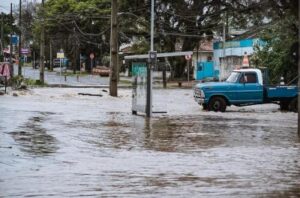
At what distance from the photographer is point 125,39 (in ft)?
270

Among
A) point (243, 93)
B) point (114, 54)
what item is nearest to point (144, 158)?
point (243, 93)

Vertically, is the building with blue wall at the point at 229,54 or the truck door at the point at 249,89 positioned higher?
the building with blue wall at the point at 229,54

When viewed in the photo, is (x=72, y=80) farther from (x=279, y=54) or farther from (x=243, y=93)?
(x=243, y=93)

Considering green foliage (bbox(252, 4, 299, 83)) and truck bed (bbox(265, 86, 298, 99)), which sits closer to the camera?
truck bed (bbox(265, 86, 298, 99))

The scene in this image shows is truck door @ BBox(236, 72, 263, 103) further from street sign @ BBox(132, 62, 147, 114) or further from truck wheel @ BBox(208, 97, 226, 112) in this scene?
street sign @ BBox(132, 62, 147, 114)

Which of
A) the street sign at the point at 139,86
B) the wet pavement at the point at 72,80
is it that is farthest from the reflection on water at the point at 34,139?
the wet pavement at the point at 72,80

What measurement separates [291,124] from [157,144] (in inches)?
324

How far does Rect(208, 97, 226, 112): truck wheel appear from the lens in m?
29.2

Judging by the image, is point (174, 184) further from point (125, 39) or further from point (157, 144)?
point (125, 39)

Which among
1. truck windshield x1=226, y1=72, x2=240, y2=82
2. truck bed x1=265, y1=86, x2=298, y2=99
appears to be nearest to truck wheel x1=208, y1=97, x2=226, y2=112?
truck windshield x1=226, y1=72, x2=240, y2=82

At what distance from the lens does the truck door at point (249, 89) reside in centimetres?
2941

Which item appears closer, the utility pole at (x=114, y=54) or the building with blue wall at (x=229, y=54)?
the utility pole at (x=114, y=54)

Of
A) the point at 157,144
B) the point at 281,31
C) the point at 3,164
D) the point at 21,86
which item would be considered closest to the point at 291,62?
the point at 281,31

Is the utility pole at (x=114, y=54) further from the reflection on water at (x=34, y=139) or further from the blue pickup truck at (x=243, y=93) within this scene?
the reflection on water at (x=34, y=139)
